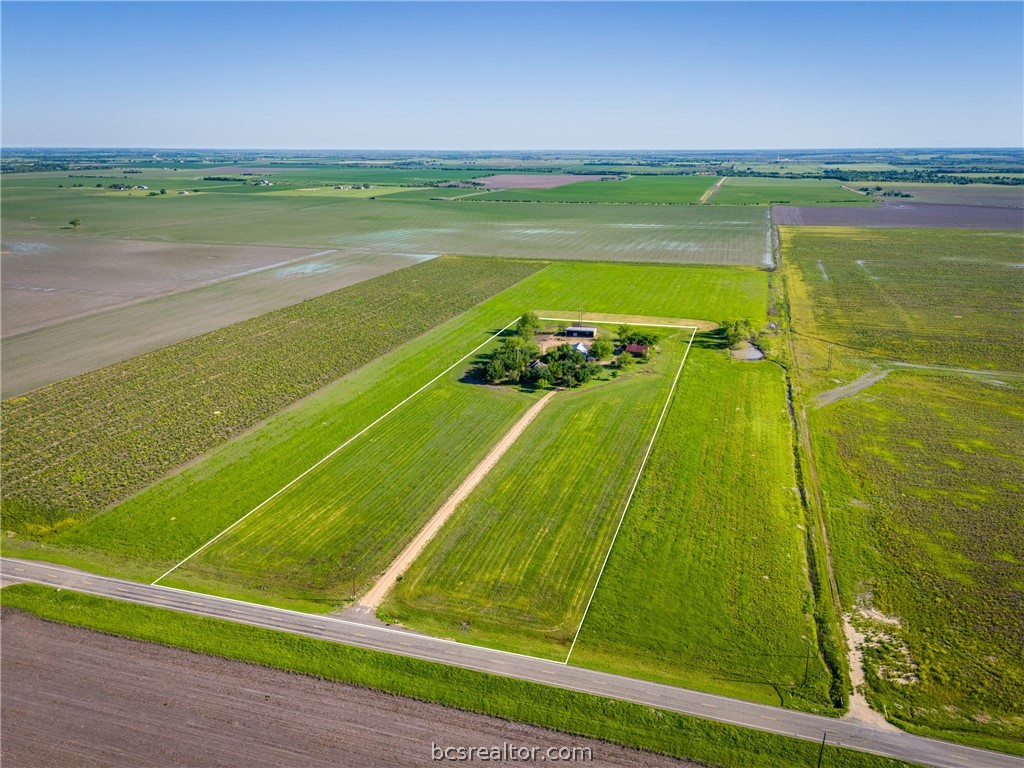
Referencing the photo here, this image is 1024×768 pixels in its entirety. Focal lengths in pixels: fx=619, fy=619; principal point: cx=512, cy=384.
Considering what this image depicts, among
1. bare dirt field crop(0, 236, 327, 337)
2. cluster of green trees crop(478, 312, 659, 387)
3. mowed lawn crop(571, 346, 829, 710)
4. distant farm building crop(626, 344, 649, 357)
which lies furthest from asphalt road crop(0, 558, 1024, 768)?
bare dirt field crop(0, 236, 327, 337)

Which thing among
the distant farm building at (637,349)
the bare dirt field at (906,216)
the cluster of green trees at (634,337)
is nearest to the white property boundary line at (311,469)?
the cluster of green trees at (634,337)

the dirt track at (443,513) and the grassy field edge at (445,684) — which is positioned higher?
the dirt track at (443,513)

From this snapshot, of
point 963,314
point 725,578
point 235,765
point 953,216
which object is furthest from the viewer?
point 953,216

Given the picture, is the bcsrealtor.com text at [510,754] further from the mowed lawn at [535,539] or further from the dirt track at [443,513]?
the dirt track at [443,513]

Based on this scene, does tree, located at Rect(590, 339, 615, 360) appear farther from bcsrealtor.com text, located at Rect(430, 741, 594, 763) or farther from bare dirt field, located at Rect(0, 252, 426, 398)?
bare dirt field, located at Rect(0, 252, 426, 398)

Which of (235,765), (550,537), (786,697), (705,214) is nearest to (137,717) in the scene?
(235,765)

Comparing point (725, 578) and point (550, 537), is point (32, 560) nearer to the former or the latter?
point (550, 537)
